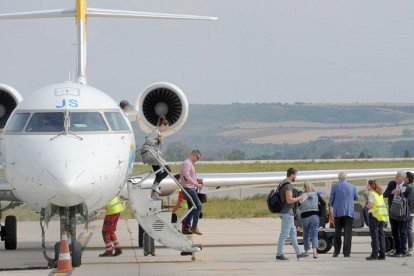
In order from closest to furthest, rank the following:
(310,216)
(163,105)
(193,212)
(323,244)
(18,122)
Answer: (18,122) → (310,216) → (193,212) → (323,244) → (163,105)

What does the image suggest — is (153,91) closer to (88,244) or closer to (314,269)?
(88,244)

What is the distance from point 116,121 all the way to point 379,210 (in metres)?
4.83

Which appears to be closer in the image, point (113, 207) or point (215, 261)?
point (215, 261)

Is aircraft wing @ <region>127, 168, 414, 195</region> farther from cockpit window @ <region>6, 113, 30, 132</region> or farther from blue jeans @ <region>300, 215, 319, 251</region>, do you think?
cockpit window @ <region>6, 113, 30, 132</region>

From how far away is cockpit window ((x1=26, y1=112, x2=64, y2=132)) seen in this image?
54.7ft

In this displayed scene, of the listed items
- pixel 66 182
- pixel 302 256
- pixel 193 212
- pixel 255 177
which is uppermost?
pixel 66 182

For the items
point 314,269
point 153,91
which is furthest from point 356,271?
point 153,91

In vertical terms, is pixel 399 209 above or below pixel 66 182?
below

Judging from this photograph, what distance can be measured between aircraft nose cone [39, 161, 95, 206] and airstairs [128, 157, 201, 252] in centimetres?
277

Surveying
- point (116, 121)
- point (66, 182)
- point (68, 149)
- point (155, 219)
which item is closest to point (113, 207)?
point (155, 219)

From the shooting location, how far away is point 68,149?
16.0 meters

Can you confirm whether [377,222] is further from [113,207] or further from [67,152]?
[67,152]

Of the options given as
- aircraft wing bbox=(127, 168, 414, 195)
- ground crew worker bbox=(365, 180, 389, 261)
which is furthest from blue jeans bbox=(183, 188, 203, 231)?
ground crew worker bbox=(365, 180, 389, 261)

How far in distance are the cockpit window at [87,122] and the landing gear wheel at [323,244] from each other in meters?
5.62
